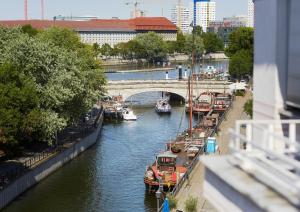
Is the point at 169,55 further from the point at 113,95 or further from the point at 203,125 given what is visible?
the point at 203,125

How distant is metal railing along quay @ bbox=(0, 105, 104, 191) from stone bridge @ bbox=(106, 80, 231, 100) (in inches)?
651

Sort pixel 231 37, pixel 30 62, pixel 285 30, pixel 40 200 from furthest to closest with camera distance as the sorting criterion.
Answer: pixel 231 37, pixel 30 62, pixel 40 200, pixel 285 30

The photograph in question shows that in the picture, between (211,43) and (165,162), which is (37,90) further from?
(211,43)

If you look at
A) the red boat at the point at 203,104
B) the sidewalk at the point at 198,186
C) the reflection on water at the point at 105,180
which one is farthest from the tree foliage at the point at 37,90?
the red boat at the point at 203,104

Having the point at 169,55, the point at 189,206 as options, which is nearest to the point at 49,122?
the point at 189,206

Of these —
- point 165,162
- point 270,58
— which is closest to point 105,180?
point 165,162

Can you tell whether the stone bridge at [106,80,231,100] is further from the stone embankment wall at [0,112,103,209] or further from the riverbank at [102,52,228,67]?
the riverbank at [102,52,228,67]

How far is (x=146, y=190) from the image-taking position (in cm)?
3023

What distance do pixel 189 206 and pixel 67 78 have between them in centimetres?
1652

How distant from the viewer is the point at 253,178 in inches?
233

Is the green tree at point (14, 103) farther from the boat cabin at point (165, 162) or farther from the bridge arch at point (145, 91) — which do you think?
the bridge arch at point (145, 91)

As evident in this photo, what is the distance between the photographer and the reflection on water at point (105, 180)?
28156mm

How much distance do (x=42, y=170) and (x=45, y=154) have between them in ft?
7.81

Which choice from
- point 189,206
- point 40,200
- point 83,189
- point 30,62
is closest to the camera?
point 189,206
